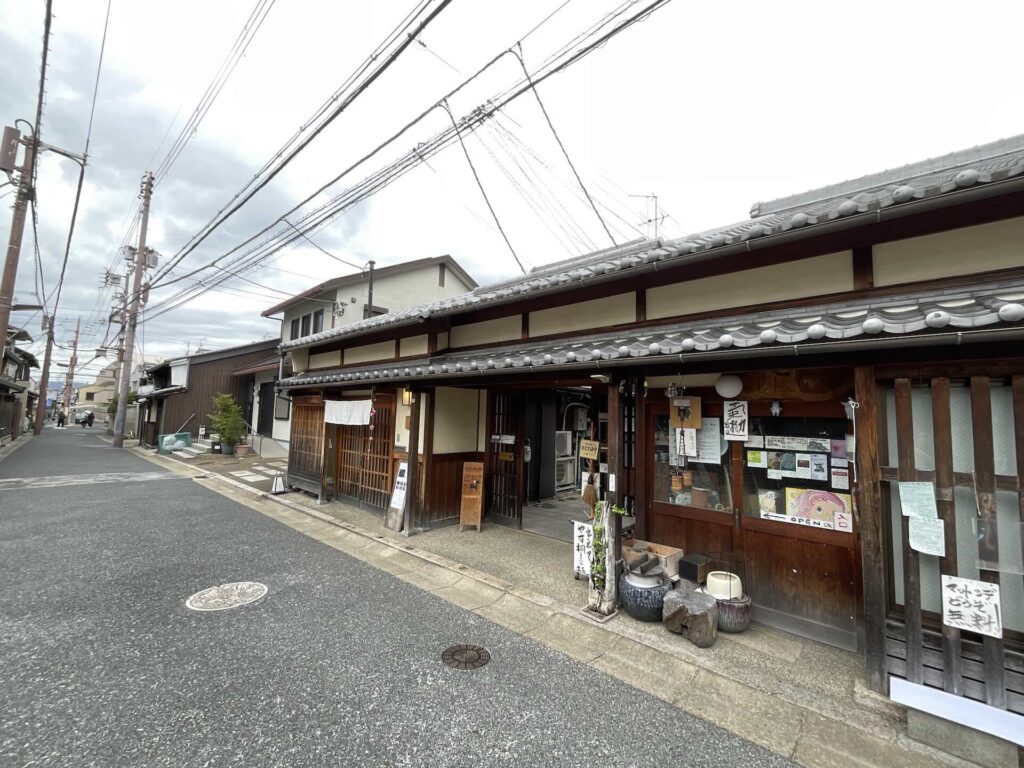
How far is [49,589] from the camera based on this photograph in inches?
210

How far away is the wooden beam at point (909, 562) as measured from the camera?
3.28 metres

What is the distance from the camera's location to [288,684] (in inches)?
141

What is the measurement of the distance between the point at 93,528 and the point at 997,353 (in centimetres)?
1291

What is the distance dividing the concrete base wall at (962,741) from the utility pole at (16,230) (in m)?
18.6

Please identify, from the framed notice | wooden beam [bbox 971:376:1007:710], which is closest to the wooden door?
the framed notice

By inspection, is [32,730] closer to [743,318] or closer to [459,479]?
[459,479]

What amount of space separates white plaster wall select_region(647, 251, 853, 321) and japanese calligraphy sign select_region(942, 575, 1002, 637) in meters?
2.71

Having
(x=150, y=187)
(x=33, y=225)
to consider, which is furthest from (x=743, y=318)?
(x=150, y=187)

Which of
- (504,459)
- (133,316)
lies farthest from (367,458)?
(133,316)

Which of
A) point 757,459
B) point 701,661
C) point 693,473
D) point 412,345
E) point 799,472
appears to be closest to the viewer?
point 701,661

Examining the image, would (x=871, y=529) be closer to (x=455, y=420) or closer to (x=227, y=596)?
(x=455, y=420)

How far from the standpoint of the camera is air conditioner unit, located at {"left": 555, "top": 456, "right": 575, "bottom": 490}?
39.4 feet

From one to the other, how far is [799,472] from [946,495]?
1393mm

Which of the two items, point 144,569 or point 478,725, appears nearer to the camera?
point 478,725
